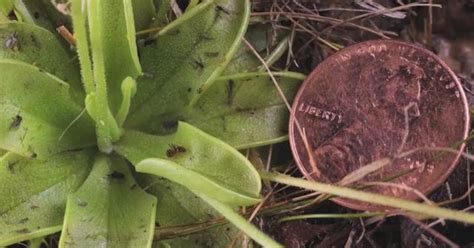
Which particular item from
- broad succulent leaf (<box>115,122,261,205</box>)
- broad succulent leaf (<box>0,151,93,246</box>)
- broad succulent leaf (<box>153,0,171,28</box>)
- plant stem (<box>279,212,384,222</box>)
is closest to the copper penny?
plant stem (<box>279,212,384,222</box>)

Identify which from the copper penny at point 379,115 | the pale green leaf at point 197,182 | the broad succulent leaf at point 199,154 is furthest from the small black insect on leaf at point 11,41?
the copper penny at point 379,115

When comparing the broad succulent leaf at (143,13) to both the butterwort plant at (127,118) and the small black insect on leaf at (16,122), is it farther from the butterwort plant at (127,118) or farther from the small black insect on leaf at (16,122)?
the small black insect on leaf at (16,122)

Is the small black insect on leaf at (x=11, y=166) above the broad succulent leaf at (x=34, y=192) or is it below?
above

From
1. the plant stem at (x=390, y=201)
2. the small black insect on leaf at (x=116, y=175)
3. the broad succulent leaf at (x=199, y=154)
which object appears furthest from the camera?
the small black insect on leaf at (x=116, y=175)

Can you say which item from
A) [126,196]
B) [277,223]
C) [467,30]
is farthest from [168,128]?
[467,30]

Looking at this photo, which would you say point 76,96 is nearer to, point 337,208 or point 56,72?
point 56,72

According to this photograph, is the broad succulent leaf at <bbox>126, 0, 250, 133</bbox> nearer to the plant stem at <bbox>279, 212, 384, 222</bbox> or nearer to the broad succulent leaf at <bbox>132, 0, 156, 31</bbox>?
the broad succulent leaf at <bbox>132, 0, 156, 31</bbox>

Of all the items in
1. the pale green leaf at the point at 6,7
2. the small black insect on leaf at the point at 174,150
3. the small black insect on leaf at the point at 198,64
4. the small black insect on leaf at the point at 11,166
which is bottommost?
the small black insect on leaf at the point at 11,166
